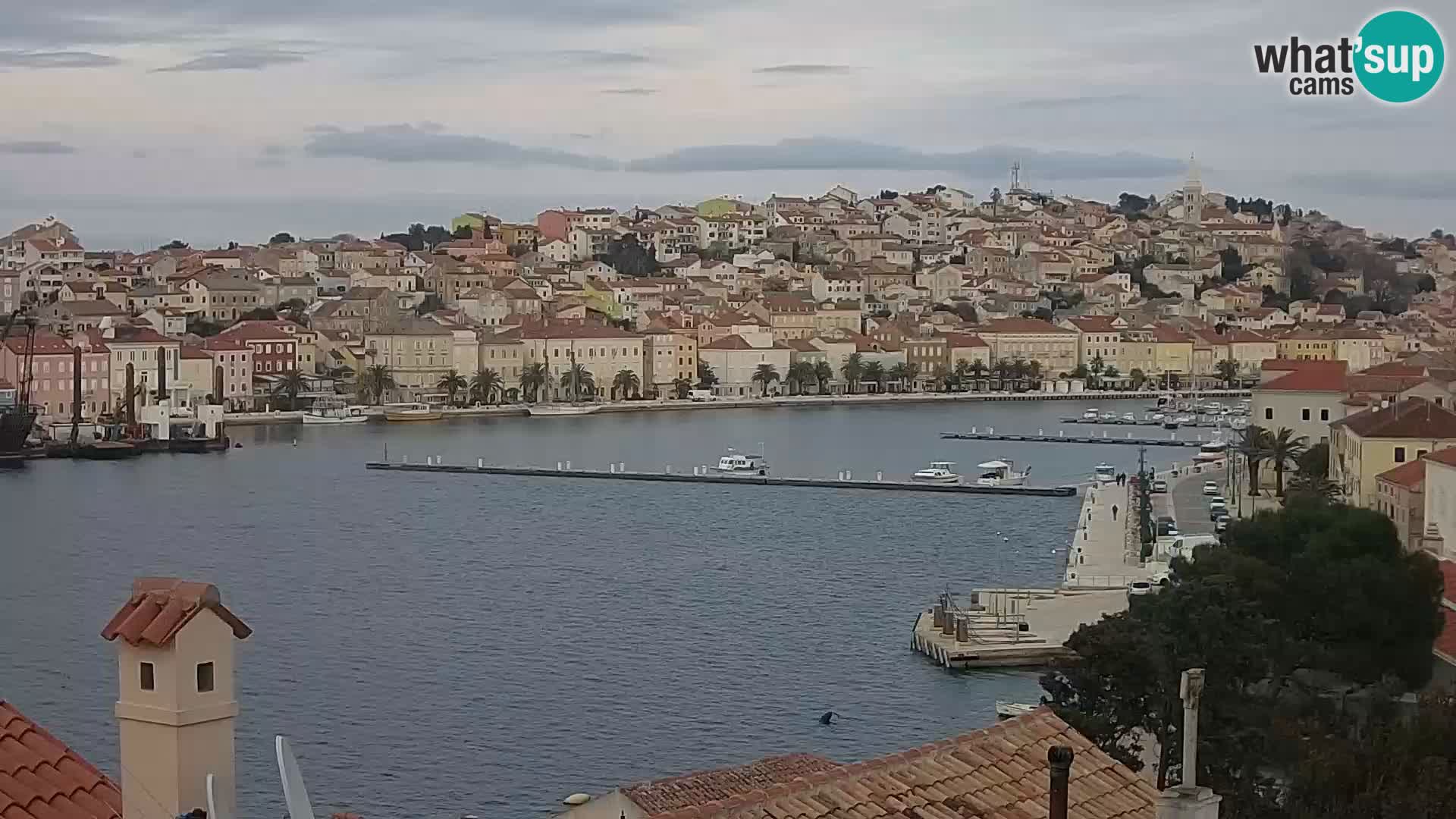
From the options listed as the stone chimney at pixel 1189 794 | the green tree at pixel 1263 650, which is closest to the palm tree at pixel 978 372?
the green tree at pixel 1263 650

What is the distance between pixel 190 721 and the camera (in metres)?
1.67

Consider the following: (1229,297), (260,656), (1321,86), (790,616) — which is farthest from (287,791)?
(1229,297)

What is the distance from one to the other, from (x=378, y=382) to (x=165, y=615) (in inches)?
1287

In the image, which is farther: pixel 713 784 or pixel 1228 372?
pixel 1228 372

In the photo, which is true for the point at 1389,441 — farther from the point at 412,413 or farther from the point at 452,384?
the point at 452,384

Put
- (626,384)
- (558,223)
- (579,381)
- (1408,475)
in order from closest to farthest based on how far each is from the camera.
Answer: (1408,475)
(579,381)
(626,384)
(558,223)

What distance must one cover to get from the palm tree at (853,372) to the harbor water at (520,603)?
39.2 ft

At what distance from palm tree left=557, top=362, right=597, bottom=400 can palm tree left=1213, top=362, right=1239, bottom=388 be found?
11214mm

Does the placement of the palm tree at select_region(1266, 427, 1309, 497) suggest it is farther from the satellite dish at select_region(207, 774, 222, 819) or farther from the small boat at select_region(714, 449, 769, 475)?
the satellite dish at select_region(207, 774, 222, 819)

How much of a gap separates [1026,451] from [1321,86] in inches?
700

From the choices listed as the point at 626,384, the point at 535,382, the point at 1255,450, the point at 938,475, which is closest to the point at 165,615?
the point at 1255,450

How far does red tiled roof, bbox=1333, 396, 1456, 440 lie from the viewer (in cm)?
1319

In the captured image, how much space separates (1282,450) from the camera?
1584 cm

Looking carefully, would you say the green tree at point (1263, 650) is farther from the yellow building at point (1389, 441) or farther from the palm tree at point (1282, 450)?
the palm tree at point (1282, 450)
